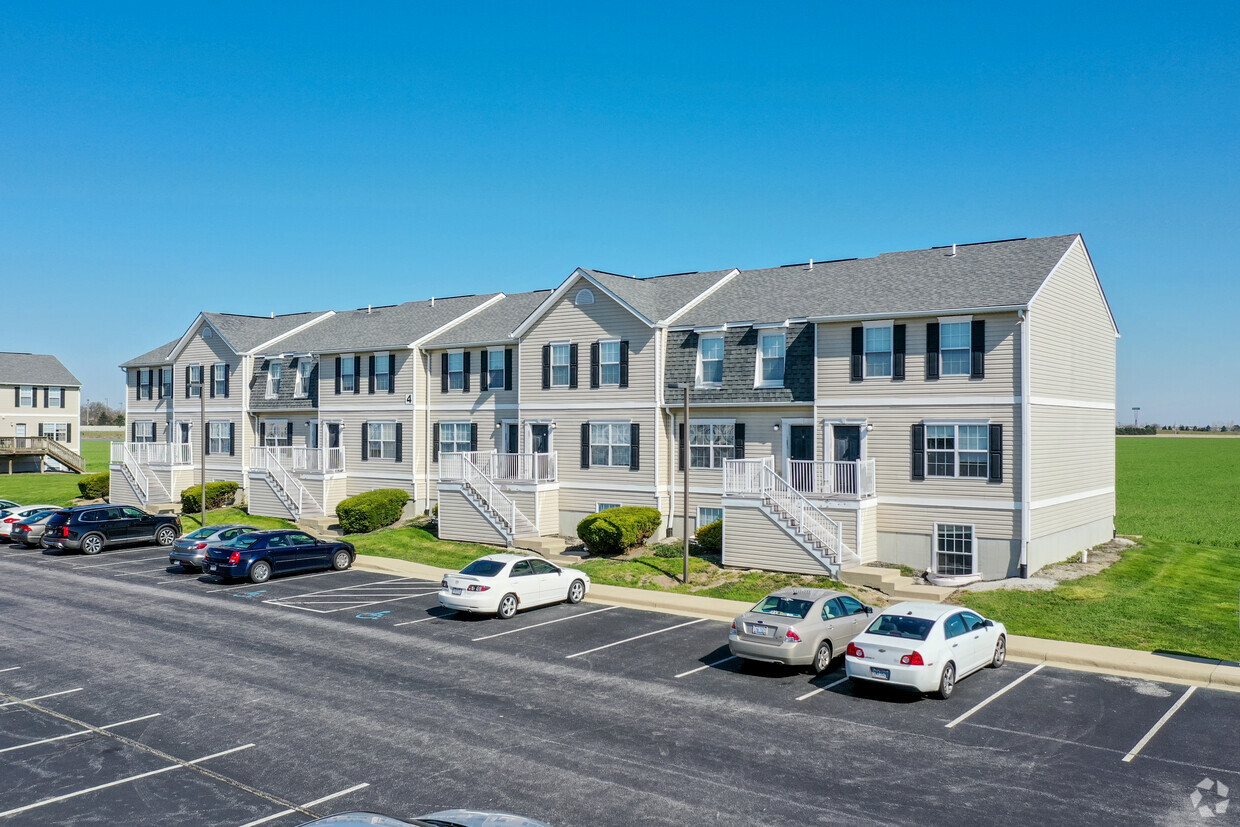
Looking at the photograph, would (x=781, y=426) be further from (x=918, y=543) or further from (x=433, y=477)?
(x=433, y=477)

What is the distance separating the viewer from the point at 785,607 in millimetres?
18609

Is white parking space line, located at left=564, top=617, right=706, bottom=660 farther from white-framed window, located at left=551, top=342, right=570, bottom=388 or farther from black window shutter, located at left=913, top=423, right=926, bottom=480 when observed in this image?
white-framed window, located at left=551, top=342, right=570, bottom=388

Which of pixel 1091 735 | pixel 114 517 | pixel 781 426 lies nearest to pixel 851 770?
pixel 1091 735

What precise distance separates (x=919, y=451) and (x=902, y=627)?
12.3 m

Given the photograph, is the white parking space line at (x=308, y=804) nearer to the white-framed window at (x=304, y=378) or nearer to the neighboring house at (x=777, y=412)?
the neighboring house at (x=777, y=412)

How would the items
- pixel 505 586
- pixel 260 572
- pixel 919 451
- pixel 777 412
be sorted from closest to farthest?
1. pixel 505 586
2. pixel 919 451
3. pixel 260 572
4. pixel 777 412

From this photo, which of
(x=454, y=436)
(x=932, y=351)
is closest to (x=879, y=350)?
(x=932, y=351)

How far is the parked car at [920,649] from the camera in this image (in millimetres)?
15992

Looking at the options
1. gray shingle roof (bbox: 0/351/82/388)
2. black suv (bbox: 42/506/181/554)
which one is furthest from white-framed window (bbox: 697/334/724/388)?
gray shingle roof (bbox: 0/351/82/388)

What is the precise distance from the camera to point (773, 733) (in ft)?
47.7

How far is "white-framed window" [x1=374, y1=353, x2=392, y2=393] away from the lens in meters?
41.6

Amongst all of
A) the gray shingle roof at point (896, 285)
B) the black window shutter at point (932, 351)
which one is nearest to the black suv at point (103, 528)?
the gray shingle roof at point (896, 285)

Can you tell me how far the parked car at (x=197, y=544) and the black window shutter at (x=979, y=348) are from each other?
23.7 meters

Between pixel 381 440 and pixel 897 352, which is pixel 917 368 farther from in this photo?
pixel 381 440
